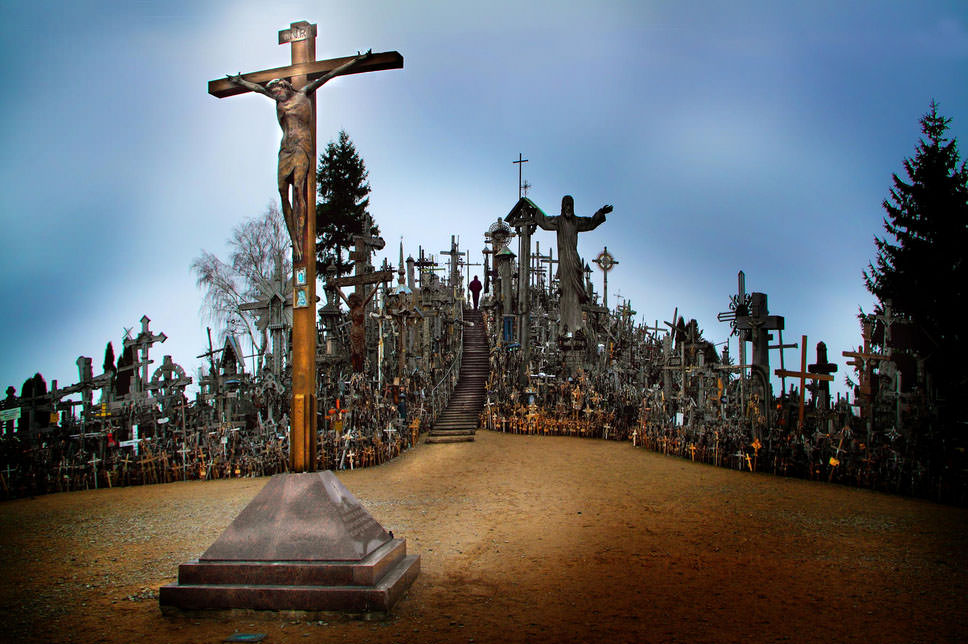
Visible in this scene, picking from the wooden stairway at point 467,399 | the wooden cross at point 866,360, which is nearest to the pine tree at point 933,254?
the wooden cross at point 866,360

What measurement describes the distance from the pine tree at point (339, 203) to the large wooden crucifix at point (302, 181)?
76.7 feet

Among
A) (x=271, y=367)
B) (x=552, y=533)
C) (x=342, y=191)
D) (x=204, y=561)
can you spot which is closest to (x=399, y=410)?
(x=271, y=367)

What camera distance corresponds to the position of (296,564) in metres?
5.29

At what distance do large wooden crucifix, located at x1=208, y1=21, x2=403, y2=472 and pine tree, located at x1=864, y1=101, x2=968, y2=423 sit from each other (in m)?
13.9

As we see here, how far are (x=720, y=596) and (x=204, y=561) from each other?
4.55 metres

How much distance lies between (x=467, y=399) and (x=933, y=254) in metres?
13.6

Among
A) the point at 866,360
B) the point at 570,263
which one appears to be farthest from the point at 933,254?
the point at 570,263

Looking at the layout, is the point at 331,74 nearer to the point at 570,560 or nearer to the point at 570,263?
the point at 570,560

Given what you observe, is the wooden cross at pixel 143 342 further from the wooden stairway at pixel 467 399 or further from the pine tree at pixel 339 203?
the pine tree at pixel 339 203

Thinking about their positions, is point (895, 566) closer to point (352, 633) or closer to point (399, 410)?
point (352, 633)

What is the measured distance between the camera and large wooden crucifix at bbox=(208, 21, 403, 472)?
6.09 m

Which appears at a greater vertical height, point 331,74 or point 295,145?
point 331,74

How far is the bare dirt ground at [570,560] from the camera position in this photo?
16.1 feet

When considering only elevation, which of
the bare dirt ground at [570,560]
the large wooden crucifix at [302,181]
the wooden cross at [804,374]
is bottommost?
the bare dirt ground at [570,560]
